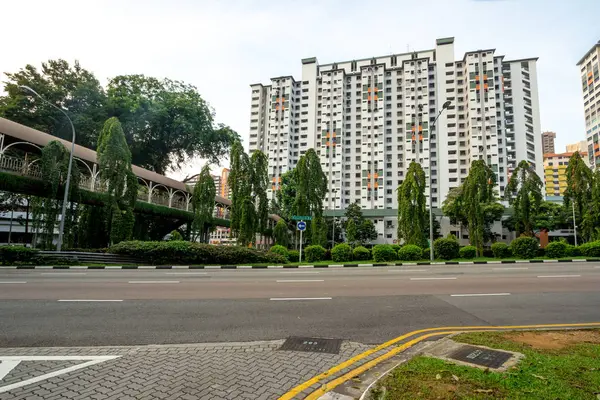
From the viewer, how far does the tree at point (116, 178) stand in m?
24.3

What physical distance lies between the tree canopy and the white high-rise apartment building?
3860 centimetres

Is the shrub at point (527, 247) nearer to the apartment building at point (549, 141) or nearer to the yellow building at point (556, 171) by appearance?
the yellow building at point (556, 171)

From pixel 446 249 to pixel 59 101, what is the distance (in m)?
41.0

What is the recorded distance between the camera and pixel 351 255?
22.8 m

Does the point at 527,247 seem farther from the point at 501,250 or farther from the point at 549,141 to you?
the point at 549,141

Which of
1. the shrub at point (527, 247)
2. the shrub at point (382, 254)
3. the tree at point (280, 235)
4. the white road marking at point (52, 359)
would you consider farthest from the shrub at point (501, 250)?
the white road marking at point (52, 359)

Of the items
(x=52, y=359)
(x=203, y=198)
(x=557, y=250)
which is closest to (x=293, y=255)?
(x=203, y=198)

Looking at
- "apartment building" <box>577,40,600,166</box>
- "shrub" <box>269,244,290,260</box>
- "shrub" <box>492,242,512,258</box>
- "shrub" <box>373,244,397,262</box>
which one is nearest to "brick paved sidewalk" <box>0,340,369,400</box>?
"shrub" <box>373,244,397,262</box>

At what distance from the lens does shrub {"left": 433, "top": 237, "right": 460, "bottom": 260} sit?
73.9 ft

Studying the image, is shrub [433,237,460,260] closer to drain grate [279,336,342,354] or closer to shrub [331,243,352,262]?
shrub [331,243,352,262]

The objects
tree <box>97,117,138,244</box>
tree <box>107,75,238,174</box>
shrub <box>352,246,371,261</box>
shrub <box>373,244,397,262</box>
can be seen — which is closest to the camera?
shrub <box>373,244,397,262</box>

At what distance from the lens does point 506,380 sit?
340cm

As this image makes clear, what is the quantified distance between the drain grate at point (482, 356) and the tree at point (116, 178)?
83.1 ft

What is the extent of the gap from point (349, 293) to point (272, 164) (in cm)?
8461
